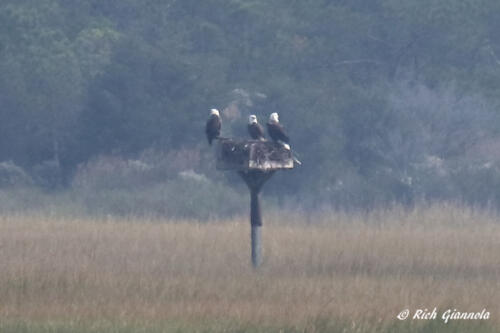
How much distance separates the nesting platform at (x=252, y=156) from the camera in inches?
822

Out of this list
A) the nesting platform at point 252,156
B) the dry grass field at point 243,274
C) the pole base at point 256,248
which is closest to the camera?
the dry grass field at point 243,274

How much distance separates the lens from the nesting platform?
68.5ft

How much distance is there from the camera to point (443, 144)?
137 ft

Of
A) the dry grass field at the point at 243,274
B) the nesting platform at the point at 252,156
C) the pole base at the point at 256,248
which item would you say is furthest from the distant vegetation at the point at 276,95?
the pole base at the point at 256,248

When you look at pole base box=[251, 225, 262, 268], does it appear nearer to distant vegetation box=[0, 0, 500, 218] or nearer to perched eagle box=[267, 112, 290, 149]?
perched eagle box=[267, 112, 290, 149]

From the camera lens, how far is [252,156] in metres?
20.8

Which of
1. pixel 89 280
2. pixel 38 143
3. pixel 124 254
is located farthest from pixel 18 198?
pixel 89 280

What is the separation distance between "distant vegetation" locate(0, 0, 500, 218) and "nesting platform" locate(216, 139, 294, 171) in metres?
17.3

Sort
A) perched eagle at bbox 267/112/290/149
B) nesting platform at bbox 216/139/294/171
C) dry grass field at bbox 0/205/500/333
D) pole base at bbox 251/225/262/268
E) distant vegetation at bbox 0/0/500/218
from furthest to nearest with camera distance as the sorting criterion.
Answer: distant vegetation at bbox 0/0/500/218 < perched eagle at bbox 267/112/290/149 < nesting platform at bbox 216/139/294/171 < pole base at bbox 251/225/262/268 < dry grass field at bbox 0/205/500/333

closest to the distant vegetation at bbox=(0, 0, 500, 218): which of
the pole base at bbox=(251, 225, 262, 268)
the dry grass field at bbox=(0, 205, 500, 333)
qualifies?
the dry grass field at bbox=(0, 205, 500, 333)

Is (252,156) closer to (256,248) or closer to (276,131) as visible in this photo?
(276,131)

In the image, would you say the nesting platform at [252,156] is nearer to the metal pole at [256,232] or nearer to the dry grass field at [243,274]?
the metal pole at [256,232]

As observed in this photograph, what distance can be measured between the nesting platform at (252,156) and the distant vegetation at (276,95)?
681 inches

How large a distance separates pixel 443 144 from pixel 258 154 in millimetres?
21519
